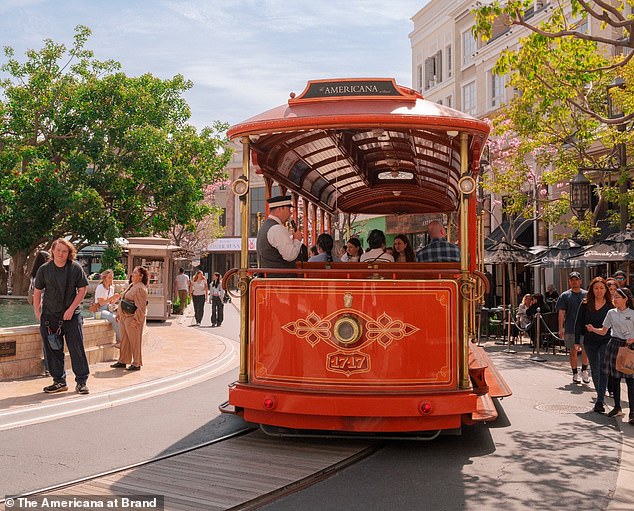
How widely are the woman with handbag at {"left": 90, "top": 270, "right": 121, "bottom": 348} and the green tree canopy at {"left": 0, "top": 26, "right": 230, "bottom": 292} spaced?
8.98m

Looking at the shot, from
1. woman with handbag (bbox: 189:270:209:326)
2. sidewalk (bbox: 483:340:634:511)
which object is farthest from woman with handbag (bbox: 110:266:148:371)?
woman with handbag (bbox: 189:270:209:326)

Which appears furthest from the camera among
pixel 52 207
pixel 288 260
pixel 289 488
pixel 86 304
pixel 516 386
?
pixel 86 304

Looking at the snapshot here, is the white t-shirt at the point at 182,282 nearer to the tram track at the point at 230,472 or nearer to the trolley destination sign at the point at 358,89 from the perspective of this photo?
the tram track at the point at 230,472

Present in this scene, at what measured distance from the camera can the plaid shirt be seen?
26.0 feet

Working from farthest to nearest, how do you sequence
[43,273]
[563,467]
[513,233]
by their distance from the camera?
[513,233] < [43,273] < [563,467]

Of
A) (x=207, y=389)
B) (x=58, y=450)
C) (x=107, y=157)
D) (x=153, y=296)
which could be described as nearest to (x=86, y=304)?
(x=153, y=296)

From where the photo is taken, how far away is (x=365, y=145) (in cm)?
913

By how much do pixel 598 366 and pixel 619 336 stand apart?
0.91 m

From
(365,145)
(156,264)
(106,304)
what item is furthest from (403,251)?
(156,264)

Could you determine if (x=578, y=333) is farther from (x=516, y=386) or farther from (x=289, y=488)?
(x=289, y=488)

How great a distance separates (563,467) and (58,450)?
14.7 feet

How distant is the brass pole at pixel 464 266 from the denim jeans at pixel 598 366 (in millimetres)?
3239

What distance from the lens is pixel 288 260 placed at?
7418 mm

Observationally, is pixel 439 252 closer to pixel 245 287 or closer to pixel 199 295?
pixel 245 287
